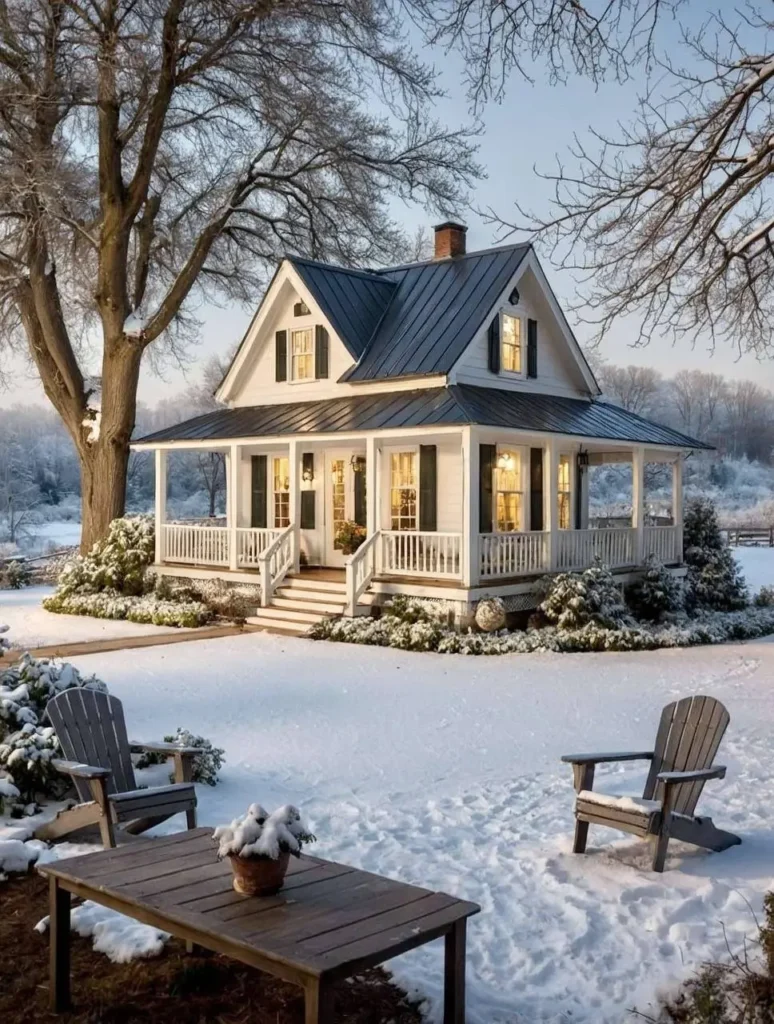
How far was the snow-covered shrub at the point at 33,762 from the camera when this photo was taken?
6.62 metres

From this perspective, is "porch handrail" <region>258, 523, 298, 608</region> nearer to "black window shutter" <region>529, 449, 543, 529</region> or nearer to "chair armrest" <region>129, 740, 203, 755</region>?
"black window shutter" <region>529, 449, 543, 529</region>

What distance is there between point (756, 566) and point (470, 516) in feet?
67.0

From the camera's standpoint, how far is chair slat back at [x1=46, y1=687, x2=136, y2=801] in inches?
241

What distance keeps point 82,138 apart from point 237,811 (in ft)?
65.3

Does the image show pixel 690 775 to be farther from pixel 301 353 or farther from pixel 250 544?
pixel 301 353

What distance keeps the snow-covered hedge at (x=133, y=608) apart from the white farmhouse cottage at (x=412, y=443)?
1.05 meters

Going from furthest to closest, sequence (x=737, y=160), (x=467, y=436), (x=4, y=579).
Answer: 1. (x=4, y=579)
2. (x=467, y=436)
3. (x=737, y=160)

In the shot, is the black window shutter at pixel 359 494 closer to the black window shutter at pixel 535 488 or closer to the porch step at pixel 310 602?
the porch step at pixel 310 602

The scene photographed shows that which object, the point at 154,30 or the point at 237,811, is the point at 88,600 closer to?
the point at 154,30

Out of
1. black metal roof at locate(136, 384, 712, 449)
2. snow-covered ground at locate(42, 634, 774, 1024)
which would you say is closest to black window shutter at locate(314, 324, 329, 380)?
black metal roof at locate(136, 384, 712, 449)

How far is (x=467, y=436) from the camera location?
1557cm

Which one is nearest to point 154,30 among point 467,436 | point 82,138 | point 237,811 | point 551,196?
point 82,138

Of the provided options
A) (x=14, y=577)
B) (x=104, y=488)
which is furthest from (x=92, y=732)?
(x=14, y=577)

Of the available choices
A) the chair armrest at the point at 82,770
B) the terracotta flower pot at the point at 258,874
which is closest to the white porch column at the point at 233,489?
the chair armrest at the point at 82,770
